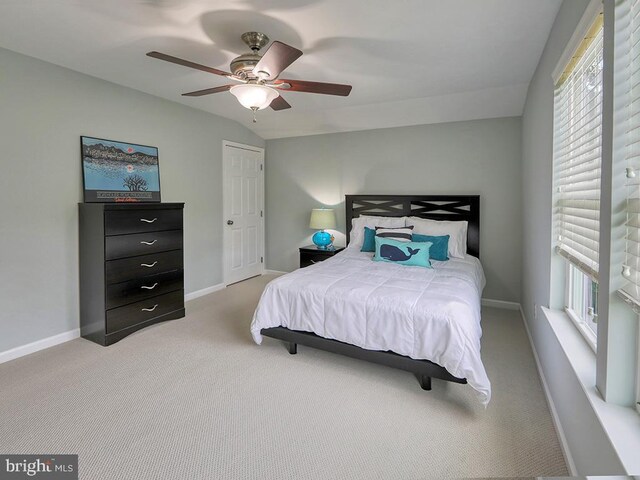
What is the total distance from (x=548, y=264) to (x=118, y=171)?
388cm

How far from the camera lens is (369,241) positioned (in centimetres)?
406

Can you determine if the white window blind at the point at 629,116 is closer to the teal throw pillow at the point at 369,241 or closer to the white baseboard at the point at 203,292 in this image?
the teal throw pillow at the point at 369,241

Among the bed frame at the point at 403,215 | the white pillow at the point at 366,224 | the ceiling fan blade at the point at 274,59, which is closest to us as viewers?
the ceiling fan blade at the point at 274,59

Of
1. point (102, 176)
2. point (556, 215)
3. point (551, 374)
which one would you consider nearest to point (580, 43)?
point (556, 215)

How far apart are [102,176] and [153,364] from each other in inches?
76.0

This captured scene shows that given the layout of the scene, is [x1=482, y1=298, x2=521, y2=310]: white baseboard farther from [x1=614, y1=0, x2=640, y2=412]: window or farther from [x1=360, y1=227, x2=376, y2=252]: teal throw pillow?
[x1=614, y1=0, x2=640, y2=412]: window

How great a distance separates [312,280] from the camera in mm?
2725

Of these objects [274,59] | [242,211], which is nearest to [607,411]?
[274,59]

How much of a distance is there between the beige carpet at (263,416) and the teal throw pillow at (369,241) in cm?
164

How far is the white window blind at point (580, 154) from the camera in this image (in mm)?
1506

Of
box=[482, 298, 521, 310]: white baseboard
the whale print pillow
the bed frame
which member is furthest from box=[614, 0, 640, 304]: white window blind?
box=[482, 298, 521, 310]: white baseboard

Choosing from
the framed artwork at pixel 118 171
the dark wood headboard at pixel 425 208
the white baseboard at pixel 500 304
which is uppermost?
the framed artwork at pixel 118 171

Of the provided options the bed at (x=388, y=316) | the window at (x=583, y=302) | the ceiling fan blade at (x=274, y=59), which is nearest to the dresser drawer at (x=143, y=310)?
the bed at (x=388, y=316)

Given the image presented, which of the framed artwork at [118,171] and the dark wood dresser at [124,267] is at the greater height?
the framed artwork at [118,171]
